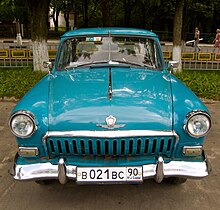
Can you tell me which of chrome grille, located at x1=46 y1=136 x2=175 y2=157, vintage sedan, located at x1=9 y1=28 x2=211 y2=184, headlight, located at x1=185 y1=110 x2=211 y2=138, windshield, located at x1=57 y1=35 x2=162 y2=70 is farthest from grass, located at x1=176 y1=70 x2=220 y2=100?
chrome grille, located at x1=46 y1=136 x2=175 y2=157

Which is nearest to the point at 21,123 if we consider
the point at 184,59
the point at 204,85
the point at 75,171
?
the point at 75,171

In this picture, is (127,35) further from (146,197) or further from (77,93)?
(146,197)

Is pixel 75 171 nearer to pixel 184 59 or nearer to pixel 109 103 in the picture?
pixel 109 103

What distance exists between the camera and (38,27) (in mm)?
8719

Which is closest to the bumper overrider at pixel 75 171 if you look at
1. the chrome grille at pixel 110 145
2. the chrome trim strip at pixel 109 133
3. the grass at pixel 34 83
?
the chrome grille at pixel 110 145

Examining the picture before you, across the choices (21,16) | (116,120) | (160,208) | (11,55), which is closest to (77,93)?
(116,120)

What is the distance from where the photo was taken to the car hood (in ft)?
8.60

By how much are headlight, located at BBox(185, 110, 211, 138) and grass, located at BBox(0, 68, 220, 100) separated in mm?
4697

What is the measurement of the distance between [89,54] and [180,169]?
2047 millimetres

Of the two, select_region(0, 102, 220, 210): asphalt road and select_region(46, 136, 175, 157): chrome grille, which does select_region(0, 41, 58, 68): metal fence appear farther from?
select_region(46, 136, 175, 157): chrome grille

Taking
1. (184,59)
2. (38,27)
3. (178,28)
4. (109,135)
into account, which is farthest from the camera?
(184,59)

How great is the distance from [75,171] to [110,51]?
1.86 m

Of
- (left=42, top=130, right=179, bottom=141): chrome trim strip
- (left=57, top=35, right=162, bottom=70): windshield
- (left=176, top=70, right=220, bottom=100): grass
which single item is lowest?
Answer: (left=176, top=70, right=220, bottom=100): grass

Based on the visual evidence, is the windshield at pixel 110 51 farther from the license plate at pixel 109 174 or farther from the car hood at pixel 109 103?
the license plate at pixel 109 174
